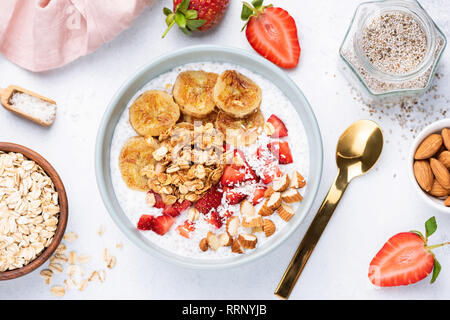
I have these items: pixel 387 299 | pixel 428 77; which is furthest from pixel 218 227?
pixel 428 77

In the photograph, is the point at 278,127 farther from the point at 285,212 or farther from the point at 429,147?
the point at 429,147

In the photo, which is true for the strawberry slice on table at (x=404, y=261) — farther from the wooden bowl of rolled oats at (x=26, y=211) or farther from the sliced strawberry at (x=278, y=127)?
the wooden bowl of rolled oats at (x=26, y=211)

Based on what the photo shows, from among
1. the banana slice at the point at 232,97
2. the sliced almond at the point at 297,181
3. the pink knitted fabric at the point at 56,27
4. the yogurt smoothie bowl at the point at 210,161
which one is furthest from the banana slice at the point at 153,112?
the sliced almond at the point at 297,181

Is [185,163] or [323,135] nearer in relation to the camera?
[185,163]

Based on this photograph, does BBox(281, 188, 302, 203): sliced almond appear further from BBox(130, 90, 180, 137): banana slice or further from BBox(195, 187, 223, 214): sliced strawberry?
BBox(130, 90, 180, 137): banana slice

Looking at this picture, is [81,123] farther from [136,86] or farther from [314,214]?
[314,214]

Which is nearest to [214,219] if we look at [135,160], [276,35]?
[135,160]
